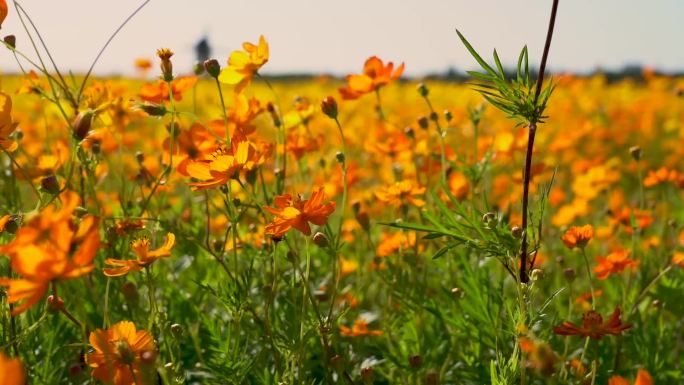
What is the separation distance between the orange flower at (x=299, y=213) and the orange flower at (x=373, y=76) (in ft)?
1.68

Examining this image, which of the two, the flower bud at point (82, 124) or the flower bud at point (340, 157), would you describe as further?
the flower bud at point (340, 157)

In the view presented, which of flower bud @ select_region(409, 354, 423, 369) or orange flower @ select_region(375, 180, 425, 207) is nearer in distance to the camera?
flower bud @ select_region(409, 354, 423, 369)

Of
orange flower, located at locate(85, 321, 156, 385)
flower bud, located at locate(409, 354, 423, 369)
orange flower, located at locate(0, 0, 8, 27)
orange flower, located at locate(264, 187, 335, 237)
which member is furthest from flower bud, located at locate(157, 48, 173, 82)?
flower bud, located at locate(409, 354, 423, 369)

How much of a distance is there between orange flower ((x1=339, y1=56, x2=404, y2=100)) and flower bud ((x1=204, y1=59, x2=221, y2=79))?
33 centimetres

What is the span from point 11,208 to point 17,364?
41.0 inches

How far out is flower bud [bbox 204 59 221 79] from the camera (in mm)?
1104

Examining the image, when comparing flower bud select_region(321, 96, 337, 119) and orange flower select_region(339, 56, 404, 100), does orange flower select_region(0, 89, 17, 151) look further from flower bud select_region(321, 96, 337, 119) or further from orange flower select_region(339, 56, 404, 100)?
orange flower select_region(339, 56, 404, 100)

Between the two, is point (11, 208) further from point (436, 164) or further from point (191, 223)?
point (436, 164)

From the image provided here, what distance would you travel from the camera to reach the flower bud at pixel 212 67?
1.10 meters

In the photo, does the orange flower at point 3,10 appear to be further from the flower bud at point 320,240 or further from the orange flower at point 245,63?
the flower bud at point 320,240

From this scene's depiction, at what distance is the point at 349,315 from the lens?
57.9 inches

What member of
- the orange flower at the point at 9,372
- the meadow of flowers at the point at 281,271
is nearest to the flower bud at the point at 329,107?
the meadow of flowers at the point at 281,271

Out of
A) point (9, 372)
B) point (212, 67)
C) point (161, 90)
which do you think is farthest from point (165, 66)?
point (9, 372)

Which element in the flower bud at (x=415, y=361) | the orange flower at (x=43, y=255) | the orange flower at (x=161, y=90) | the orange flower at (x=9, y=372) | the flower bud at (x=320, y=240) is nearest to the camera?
the orange flower at (x=9, y=372)
